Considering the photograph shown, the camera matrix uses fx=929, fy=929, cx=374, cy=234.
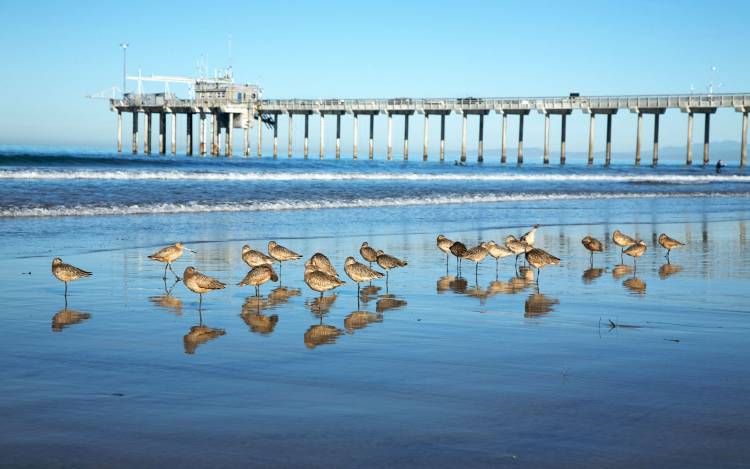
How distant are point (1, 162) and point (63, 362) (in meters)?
41.5

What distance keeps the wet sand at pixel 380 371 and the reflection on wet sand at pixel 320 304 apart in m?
0.06

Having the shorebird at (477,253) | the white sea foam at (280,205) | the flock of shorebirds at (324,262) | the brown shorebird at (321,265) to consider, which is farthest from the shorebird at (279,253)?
the white sea foam at (280,205)

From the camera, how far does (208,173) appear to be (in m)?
39.0

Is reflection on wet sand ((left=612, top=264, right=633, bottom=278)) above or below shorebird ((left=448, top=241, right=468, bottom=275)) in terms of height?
below

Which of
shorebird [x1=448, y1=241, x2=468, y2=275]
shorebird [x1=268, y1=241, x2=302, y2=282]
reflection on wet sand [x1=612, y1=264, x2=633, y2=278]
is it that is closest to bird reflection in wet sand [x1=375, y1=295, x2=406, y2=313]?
shorebird [x1=268, y1=241, x2=302, y2=282]

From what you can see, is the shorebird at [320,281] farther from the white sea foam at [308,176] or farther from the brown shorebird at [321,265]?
the white sea foam at [308,176]

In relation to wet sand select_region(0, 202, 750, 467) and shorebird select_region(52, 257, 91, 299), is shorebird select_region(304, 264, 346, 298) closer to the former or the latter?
wet sand select_region(0, 202, 750, 467)

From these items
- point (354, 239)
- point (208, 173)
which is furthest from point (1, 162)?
point (354, 239)

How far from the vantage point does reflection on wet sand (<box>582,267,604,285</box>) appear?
11.3 metres

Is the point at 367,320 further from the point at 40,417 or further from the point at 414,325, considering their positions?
the point at 40,417

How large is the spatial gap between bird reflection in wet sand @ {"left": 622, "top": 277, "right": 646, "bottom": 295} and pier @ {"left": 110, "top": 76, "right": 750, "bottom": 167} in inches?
1950

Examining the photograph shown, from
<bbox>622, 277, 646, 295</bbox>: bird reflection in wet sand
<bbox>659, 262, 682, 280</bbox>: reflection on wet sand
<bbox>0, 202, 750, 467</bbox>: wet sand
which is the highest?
<bbox>659, 262, 682, 280</bbox>: reflection on wet sand

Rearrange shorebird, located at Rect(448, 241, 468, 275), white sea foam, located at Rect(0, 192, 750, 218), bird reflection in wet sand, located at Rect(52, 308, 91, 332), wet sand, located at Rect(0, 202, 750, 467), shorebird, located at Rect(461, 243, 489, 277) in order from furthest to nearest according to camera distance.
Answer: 1. white sea foam, located at Rect(0, 192, 750, 218)
2. shorebird, located at Rect(448, 241, 468, 275)
3. shorebird, located at Rect(461, 243, 489, 277)
4. bird reflection in wet sand, located at Rect(52, 308, 91, 332)
5. wet sand, located at Rect(0, 202, 750, 467)

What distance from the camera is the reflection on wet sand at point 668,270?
11790 millimetres
